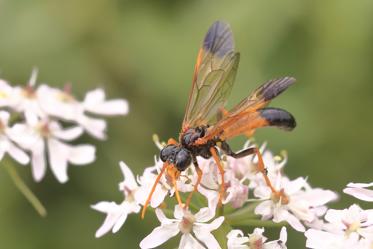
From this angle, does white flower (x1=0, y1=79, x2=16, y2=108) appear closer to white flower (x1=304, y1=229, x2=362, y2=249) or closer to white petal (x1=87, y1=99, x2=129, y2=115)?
white petal (x1=87, y1=99, x2=129, y2=115)

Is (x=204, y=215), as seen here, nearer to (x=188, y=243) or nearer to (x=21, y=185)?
(x=188, y=243)

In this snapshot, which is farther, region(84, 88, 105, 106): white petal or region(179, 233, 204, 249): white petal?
region(84, 88, 105, 106): white petal

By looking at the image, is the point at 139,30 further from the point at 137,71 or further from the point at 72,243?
the point at 72,243

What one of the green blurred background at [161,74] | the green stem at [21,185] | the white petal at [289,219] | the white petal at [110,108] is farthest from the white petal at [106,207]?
the green blurred background at [161,74]

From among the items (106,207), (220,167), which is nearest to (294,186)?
(220,167)

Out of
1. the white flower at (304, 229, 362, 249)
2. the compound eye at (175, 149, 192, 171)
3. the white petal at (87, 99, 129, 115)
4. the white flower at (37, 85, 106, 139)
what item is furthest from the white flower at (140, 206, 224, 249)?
the white petal at (87, 99, 129, 115)

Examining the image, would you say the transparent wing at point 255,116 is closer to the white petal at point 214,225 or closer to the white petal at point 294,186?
the white petal at point 214,225

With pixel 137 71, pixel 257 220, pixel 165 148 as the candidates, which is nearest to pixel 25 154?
pixel 165 148
